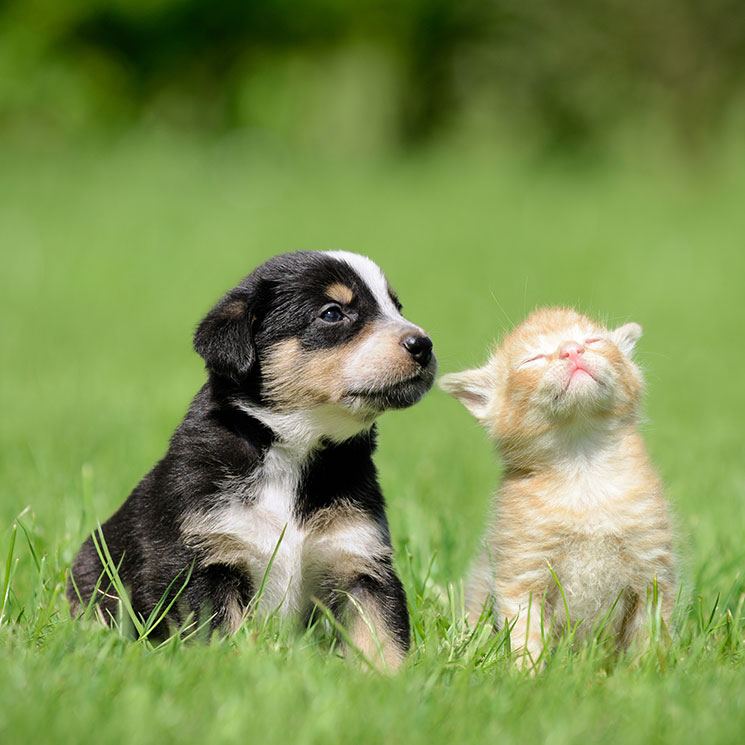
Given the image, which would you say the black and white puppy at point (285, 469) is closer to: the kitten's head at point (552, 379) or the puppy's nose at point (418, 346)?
the puppy's nose at point (418, 346)

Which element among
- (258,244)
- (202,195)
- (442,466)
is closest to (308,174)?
(202,195)

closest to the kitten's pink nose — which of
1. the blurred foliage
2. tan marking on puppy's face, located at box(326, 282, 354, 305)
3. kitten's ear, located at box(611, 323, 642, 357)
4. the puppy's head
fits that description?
kitten's ear, located at box(611, 323, 642, 357)

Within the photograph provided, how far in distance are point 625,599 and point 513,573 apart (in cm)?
41

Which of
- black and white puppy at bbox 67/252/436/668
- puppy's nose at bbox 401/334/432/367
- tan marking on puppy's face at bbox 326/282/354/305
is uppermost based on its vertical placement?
tan marking on puppy's face at bbox 326/282/354/305

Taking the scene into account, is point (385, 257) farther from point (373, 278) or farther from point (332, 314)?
point (332, 314)

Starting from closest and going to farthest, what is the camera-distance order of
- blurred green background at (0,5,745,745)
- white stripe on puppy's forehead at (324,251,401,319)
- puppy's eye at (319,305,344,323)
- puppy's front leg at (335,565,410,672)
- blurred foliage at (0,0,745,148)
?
1. blurred green background at (0,5,745,745)
2. puppy's front leg at (335,565,410,672)
3. puppy's eye at (319,305,344,323)
4. white stripe on puppy's forehead at (324,251,401,319)
5. blurred foliage at (0,0,745,148)

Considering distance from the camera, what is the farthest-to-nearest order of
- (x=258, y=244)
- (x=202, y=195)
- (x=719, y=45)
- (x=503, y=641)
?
1. (x=719, y=45)
2. (x=202, y=195)
3. (x=258, y=244)
4. (x=503, y=641)

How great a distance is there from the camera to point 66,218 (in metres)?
16.4

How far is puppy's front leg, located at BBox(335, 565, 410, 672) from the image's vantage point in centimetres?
388

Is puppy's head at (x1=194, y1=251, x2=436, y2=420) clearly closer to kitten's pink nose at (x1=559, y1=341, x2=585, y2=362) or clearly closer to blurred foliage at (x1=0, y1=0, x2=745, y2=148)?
kitten's pink nose at (x1=559, y1=341, x2=585, y2=362)

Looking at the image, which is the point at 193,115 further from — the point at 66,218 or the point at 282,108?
the point at 66,218

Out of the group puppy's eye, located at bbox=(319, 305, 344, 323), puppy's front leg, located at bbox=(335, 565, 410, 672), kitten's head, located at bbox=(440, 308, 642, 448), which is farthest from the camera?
puppy's eye, located at bbox=(319, 305, 344, 323)

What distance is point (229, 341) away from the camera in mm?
4148

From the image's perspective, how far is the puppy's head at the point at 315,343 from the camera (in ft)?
13.5
